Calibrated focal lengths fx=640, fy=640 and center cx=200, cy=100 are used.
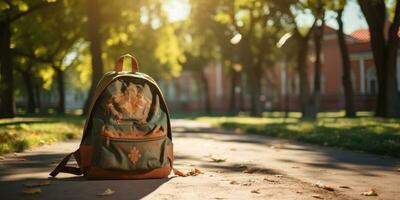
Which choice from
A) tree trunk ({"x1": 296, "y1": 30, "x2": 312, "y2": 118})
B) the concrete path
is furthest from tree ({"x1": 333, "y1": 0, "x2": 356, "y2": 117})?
the concrete path

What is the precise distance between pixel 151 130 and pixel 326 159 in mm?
4802

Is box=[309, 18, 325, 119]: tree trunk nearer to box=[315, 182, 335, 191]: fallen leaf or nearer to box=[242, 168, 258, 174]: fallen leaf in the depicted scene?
box=[242, 168, 258, 174]: fallen leaf

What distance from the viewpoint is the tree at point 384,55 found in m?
27.1

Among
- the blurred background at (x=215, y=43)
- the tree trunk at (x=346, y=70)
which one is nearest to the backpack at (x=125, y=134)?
the blurred background at (x=215, y=43)

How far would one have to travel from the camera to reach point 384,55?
2778 cm

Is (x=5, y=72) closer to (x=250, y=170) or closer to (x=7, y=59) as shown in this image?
(x=7, y=59)

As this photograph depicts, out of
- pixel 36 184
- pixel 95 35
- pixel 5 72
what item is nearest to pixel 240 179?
A: pixel 36 184

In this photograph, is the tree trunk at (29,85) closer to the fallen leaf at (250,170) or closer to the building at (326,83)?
the building at (326,83)

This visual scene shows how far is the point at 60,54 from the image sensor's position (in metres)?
44.1

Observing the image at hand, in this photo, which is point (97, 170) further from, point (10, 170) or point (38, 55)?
point (38, 55)

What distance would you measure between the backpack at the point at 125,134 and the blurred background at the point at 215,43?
1295 centimetres

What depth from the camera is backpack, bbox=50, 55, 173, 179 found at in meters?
7.64

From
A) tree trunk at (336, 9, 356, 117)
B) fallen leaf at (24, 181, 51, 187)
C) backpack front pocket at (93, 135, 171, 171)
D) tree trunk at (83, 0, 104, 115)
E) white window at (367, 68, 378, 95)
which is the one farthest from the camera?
white window at (367, 68, 378, 95)

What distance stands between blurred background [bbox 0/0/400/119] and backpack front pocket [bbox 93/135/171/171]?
13428mm
